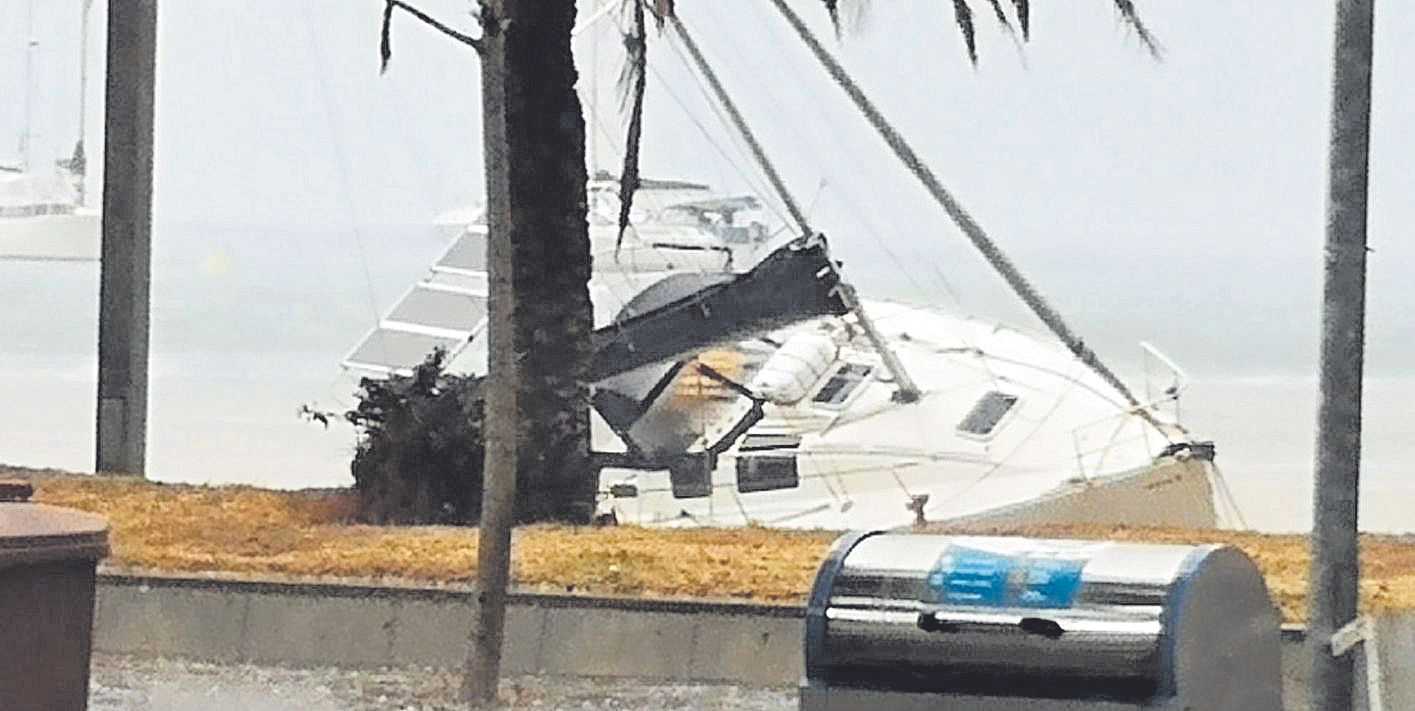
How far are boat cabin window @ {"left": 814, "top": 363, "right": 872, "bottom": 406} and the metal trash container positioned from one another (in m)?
14.4

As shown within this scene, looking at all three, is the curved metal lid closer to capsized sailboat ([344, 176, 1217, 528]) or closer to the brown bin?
the brown bin

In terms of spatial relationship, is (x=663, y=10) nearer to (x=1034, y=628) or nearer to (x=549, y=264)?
(x=549, y=264)

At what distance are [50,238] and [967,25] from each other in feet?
33.7

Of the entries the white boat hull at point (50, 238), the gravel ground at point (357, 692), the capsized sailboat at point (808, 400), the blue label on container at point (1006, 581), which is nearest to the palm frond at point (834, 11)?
the capsized sailboat at point (808, 400)

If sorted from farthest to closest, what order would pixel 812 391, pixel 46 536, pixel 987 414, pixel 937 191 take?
pixel 812 391 → pixel 987 414 → pixel 937 191 → pixel 46 536

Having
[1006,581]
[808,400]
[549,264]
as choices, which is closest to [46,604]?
[1006,581]

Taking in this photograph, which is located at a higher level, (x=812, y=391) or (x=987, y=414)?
(x=812, y=391)

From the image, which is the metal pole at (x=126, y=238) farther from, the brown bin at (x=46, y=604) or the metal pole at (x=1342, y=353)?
the brown bin at (x=46, y=604)

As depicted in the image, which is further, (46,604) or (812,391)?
(812,391)

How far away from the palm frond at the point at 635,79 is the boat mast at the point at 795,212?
2.00 ft

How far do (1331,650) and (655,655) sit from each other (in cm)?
355

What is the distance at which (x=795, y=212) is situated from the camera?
1727 centimetres

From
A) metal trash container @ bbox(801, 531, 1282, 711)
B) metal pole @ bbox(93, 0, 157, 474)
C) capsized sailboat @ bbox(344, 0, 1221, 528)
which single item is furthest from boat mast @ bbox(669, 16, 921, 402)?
metal trash container @ bbox(801, 531, 1282, 711)

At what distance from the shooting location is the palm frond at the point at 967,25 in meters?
12.5
